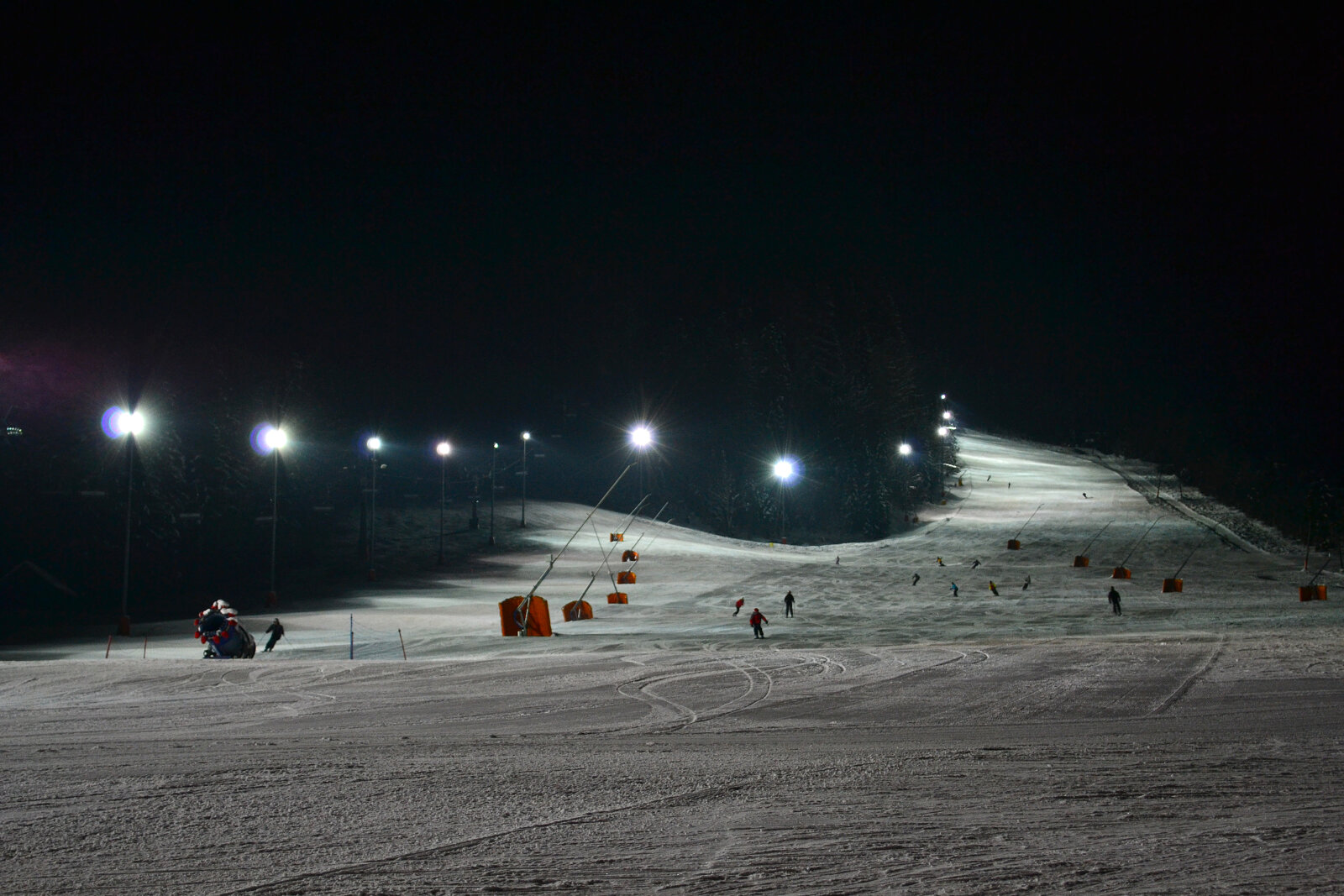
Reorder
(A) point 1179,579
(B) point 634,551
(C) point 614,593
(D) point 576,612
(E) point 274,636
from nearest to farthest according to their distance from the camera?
(E) point 274,636 → (D) point 576,612 → (C) point 614,593 → (A) point 1179,579 → (B) point 634,551

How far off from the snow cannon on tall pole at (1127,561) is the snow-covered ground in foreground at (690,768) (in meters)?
19.1

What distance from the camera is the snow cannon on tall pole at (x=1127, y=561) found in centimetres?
4100

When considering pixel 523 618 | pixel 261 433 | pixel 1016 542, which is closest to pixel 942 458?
pixel 1016 542

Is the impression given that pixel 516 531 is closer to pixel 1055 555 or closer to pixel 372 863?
pixel 1055 555

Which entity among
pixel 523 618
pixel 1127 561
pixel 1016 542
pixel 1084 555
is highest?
pixel 1016 542

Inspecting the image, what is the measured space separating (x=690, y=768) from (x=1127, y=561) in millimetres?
45306

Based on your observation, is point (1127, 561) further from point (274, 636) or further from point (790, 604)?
point (274, 636)

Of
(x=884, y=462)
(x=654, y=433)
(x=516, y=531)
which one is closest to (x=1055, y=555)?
(x=884, y=462)

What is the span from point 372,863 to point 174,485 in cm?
4469

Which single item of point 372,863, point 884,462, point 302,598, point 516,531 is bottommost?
point 372,863

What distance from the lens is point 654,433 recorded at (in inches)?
3137

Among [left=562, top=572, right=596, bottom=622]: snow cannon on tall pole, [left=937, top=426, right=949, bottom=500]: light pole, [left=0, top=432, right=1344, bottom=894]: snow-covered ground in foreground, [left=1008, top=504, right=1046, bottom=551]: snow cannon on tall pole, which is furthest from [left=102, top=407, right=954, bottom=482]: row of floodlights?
[left=937, top=426, right=949, bottom=500]: light pole

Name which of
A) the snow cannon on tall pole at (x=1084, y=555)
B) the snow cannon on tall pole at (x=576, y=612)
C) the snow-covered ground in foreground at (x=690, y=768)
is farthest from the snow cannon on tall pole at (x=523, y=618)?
the snow cannon on tall pole at (x=1084, y=555)

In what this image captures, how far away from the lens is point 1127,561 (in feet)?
158
